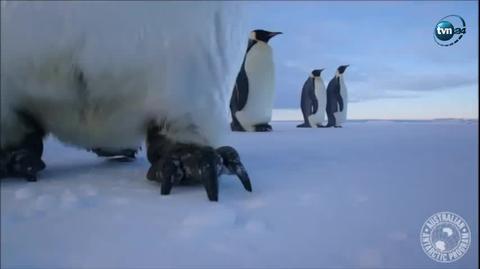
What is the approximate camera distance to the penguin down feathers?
0.59 metres

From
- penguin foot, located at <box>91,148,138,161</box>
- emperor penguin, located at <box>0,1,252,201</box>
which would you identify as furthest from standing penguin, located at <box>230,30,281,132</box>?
emperor penguin, located at <box>0,1,252,201</box>

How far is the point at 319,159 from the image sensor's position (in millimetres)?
1080

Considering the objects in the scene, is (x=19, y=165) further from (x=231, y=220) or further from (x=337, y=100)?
(x=337, y=100)

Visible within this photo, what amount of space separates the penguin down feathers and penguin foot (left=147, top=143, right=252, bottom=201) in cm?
7

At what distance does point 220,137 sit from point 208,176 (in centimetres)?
17

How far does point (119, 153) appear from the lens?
1.02 meters

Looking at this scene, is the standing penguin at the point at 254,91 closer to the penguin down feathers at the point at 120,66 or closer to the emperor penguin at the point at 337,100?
the emperor penguin at the point at 337,100

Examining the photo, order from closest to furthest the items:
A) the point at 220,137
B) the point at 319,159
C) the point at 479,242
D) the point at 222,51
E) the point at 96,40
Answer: the point at 479,242, the point at 96,40, the point at 222,51, the point at 220,137, the point at 319,159

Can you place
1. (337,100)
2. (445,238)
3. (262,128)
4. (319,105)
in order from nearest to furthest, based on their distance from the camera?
1. (445,238)
2. (262,128)
3. (319,105)
4. (337,100)

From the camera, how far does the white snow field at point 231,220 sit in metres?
0.43

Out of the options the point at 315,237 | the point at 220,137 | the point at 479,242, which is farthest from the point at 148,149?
the point at 479,242

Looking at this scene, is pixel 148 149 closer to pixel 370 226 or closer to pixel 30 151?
pixel 30 151

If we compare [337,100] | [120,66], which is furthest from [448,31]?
[337,100]

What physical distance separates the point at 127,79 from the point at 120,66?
0.04 m
